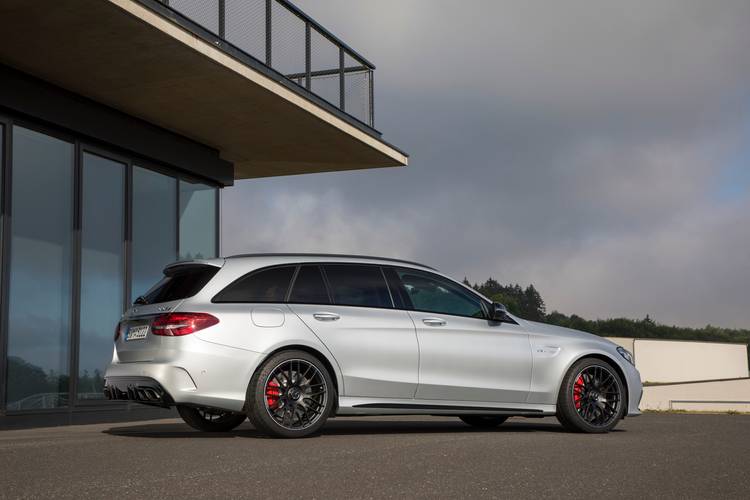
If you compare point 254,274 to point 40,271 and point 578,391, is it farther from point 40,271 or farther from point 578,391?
point 40,271

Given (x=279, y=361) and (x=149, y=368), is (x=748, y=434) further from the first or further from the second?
(x=149, y=368)

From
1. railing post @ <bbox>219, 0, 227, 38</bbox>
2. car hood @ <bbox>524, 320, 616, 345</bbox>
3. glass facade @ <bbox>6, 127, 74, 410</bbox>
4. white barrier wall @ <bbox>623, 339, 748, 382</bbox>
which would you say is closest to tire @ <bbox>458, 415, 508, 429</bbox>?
car hood @ <bbox>524, 320, 616, 345</bbox>

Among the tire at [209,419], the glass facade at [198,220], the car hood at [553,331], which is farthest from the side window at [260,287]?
the glass facade at [198,220]

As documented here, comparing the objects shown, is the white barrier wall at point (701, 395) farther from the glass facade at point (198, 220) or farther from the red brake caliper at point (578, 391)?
the red brake caliper at point (578, 391)

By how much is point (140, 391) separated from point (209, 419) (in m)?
1.56

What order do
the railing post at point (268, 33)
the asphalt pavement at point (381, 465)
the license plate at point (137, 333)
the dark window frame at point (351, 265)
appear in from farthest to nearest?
the railing post at point (268, 33) → the dark window frame at point (351, 265) → the license plate at point (137, 333) → the asphalt pavement at point (381, 465)

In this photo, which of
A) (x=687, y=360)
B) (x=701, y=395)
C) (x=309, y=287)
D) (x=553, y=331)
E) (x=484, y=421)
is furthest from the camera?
(x=687, y=360)

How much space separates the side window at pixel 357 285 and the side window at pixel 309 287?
94mm

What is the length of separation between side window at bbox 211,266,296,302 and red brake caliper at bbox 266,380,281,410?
804 mm

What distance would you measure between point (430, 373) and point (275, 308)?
166 cm

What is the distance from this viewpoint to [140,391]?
8.99 meters

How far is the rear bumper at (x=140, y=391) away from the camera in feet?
29.0

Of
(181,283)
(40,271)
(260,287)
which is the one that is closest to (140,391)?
(181,283)

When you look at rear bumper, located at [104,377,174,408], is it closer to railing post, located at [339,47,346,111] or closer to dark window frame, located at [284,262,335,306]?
dark window frame, located at [284,262,335,306]
